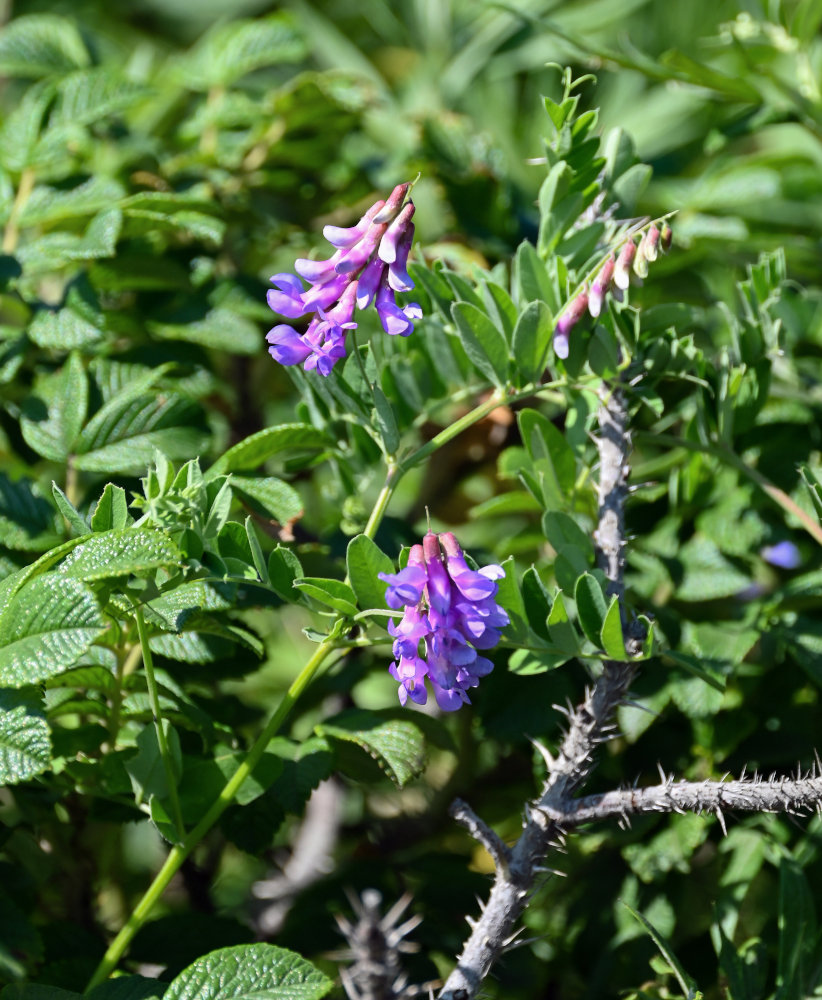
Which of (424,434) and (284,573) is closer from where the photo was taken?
(284,573)

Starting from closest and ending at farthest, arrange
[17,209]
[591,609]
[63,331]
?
1. [591,609]
2. [63,331]
3. [17,209]

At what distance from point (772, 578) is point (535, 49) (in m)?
1.10

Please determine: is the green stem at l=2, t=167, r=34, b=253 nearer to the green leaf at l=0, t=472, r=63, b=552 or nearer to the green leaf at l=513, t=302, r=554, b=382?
the green leaf at l=0, t=472, r=63, b=552

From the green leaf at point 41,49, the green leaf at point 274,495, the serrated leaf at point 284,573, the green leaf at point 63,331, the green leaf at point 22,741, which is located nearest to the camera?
the green leaf at point 22,741

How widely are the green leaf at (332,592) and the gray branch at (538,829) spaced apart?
0.48ft

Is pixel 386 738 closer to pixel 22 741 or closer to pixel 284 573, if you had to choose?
pixel 284 573

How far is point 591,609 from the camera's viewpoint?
2.34 ft

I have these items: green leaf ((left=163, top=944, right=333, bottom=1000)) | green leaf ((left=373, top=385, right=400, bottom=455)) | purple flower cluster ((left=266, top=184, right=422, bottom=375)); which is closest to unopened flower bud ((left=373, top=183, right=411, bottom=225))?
purple flower cluster ((left=266, top=184, right=422, bottom=375))

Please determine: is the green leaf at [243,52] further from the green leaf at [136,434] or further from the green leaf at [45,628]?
the green leaf at [45,628]

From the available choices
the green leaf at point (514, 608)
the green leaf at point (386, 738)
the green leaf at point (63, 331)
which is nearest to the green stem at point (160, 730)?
the green leaf at point (386, 738)

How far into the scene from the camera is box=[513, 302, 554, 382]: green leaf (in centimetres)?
74

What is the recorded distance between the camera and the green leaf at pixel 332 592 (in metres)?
0.66

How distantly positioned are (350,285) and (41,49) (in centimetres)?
81

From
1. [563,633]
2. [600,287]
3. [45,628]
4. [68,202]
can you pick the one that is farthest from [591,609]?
[68,202]
